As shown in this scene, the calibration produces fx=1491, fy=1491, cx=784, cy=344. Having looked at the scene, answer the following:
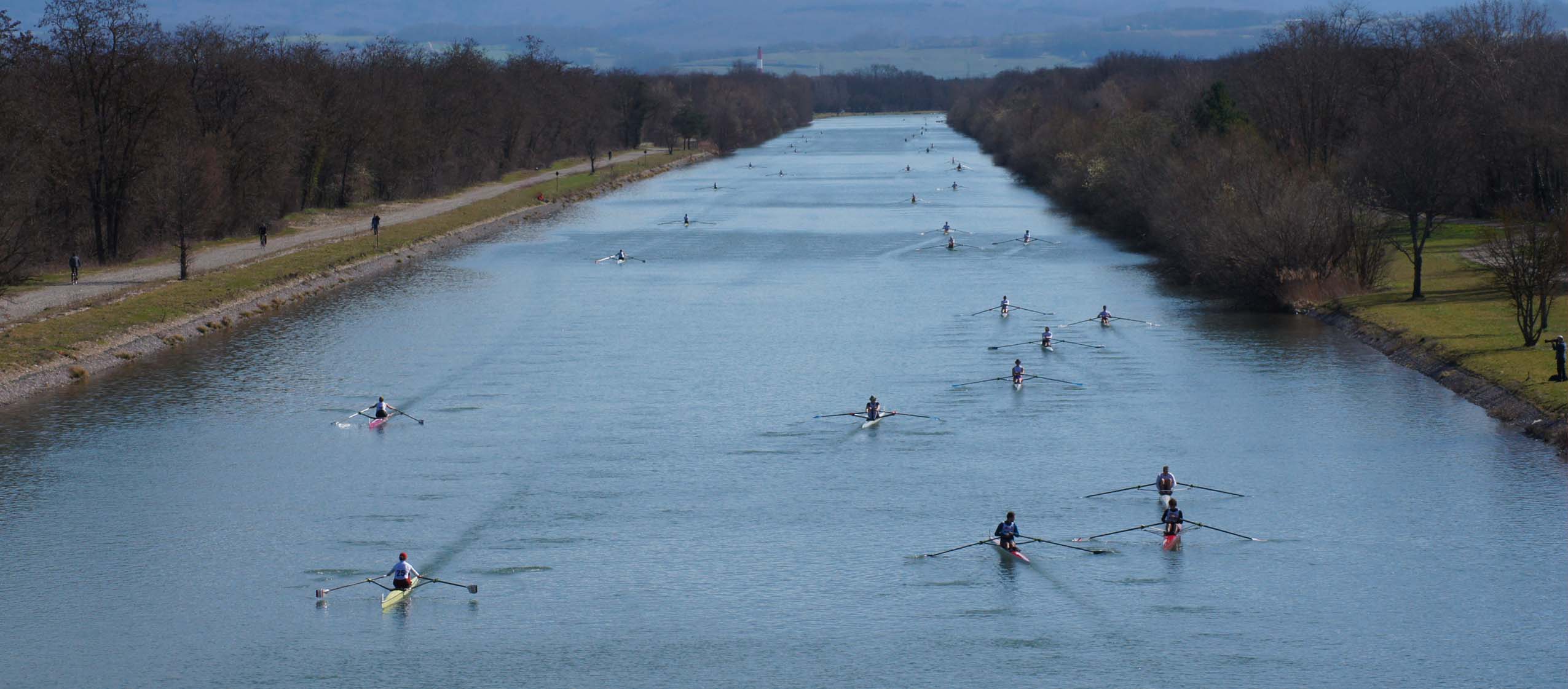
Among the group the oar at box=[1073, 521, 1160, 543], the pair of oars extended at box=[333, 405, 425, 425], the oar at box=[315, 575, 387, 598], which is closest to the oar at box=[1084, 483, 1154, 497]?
the oar at box=[1073, 521, 1160, 543]

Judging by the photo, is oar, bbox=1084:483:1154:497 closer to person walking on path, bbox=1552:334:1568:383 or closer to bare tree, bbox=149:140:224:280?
Result: person walking on path, bbox=1552:334:1568:383

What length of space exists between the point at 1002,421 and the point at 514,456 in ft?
45.9

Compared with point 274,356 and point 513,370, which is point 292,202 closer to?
point 274,356

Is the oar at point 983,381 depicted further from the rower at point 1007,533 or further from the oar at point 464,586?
the oar at point 464,586

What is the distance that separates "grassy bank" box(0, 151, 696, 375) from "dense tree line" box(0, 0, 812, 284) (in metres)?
3.31

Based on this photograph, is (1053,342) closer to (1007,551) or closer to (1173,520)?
(1173,520)

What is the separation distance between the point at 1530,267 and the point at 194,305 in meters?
49.4

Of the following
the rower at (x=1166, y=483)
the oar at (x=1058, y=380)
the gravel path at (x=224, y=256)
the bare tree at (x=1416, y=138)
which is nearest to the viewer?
the rower at (x=1166, y=483)

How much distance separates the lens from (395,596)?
93.8 ft

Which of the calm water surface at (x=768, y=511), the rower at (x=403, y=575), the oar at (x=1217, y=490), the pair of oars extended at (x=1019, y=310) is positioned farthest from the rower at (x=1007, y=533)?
the pair of oars extended at (x=1019, y=310)

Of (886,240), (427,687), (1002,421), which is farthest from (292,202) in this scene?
(427,687)

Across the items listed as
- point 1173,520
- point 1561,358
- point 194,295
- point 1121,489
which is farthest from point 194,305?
point 1561,358

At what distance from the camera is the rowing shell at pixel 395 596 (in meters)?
28.4

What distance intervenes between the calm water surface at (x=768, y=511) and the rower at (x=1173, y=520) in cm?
59
